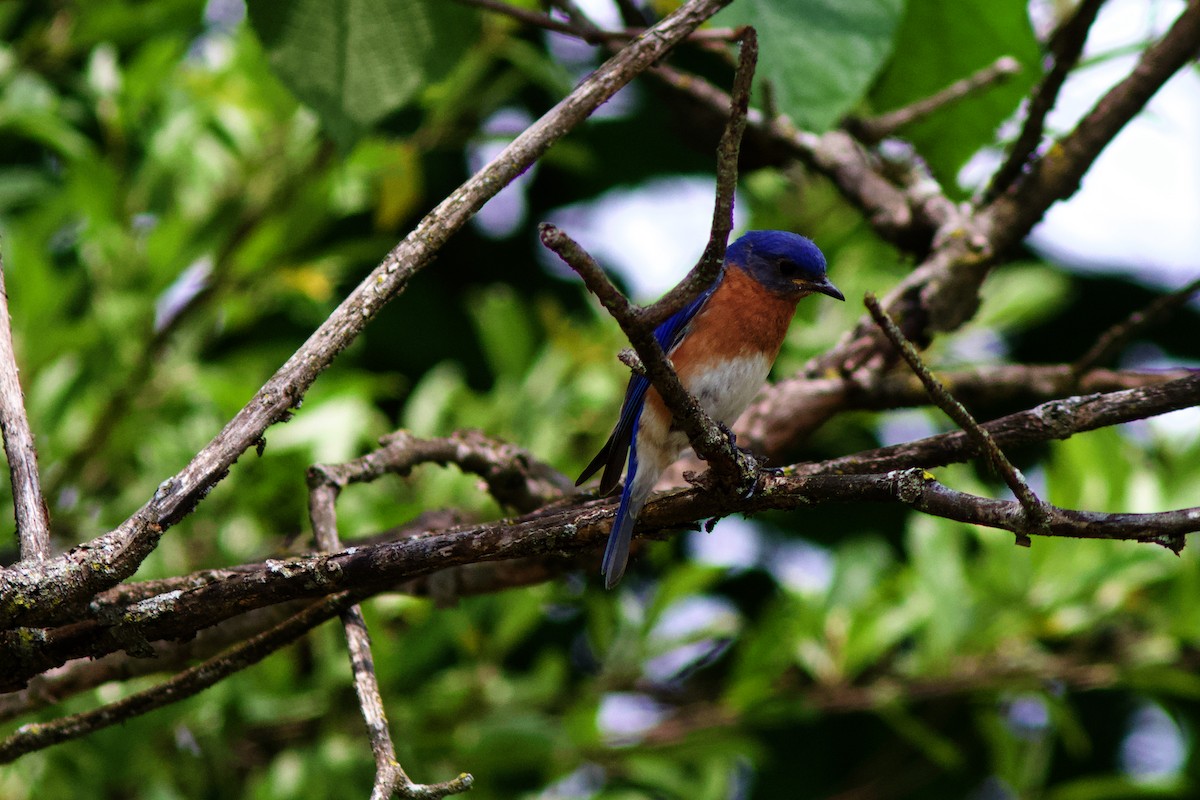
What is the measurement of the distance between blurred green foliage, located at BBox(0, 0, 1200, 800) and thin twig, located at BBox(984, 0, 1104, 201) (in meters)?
0.96

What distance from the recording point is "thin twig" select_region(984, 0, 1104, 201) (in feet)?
9.36

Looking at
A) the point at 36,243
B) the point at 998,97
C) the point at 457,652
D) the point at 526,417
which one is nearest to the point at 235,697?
the point at 457,652

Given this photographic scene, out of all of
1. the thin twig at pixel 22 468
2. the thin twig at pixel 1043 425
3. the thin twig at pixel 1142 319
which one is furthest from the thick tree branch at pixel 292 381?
the thin twig at pixel 1142 319

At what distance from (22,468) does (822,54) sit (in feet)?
5.00

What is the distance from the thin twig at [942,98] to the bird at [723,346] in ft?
1.53

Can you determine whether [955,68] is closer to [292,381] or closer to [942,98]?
[942,98]

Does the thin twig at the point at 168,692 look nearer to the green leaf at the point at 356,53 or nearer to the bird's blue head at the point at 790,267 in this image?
the green leaf at the point at 356,53

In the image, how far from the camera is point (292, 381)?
1.71m

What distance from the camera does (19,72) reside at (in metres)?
4.15

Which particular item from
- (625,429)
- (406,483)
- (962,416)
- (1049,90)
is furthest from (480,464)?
(1049,90)

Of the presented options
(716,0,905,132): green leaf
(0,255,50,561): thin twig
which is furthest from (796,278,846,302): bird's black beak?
(0,255,50,561): thin twig

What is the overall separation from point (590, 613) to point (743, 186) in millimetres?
2003

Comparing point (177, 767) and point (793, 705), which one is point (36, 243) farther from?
point (793, 705)

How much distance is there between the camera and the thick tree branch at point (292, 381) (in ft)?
5.53
